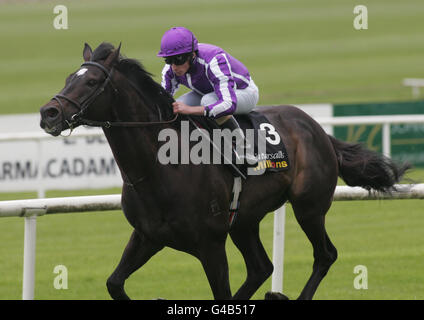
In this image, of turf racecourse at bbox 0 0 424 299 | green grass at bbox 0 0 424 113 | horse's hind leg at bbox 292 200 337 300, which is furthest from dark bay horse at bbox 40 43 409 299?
green grass at bbox 0 0 424 113

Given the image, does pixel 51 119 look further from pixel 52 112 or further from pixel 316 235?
pixel 316 235

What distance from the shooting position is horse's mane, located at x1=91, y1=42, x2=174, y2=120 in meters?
4.15

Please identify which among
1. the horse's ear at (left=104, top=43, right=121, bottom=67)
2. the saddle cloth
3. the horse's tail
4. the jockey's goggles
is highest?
the horse's ear at (left=104, top=43, right=121, bottom=67)

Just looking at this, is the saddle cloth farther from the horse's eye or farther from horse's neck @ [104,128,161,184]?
the horse's eye

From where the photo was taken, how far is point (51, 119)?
3875mm

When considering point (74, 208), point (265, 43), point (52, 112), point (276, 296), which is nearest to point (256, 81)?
point (265, 43)

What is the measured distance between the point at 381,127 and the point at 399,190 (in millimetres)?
5500

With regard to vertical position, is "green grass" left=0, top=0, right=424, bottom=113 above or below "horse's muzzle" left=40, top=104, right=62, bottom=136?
below

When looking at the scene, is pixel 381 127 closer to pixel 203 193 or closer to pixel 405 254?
pixel 405 254

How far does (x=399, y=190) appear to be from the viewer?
5.39 meters

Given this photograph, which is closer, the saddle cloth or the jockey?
the jockey

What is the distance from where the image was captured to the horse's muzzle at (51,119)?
387 cm

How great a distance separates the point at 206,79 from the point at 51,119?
957 mm

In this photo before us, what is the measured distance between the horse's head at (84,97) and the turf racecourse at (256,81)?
192cm
